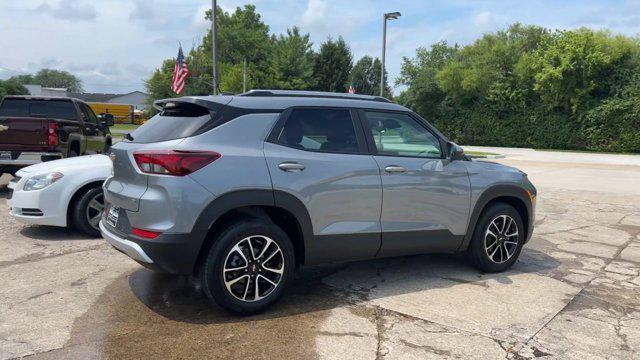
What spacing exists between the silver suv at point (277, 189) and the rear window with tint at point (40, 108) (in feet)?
23.6

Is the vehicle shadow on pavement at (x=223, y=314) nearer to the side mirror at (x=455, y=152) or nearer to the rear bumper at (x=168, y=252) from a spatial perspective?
the rear bumper at (x=168, y=252)

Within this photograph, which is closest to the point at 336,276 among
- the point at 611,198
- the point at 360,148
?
the point at 360,148

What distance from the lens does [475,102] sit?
3656 centimetres

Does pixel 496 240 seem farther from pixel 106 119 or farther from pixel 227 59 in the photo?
pixel 227 59

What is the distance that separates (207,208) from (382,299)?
5.87 feet

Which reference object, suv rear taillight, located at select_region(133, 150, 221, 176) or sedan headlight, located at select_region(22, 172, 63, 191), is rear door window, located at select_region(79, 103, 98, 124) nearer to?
sedan headlight, located at select_region(22, 172, 63, 191)

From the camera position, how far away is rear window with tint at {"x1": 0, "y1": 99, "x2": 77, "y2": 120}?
34.7ft

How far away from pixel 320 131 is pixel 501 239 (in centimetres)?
235

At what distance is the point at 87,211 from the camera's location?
21.3ft

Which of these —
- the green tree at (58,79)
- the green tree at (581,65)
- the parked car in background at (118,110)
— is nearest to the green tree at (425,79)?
the green tree at (581,65)

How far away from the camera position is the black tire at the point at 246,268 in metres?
3.97

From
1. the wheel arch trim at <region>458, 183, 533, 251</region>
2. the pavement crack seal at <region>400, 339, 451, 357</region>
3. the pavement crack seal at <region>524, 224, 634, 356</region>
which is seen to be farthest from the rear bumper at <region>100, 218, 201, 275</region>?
the wheel arch trim at <region>458, 183, 533, 251</region>

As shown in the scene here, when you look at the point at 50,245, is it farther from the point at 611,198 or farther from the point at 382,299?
the point at 611,198

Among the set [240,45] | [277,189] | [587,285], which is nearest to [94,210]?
[277,189]
